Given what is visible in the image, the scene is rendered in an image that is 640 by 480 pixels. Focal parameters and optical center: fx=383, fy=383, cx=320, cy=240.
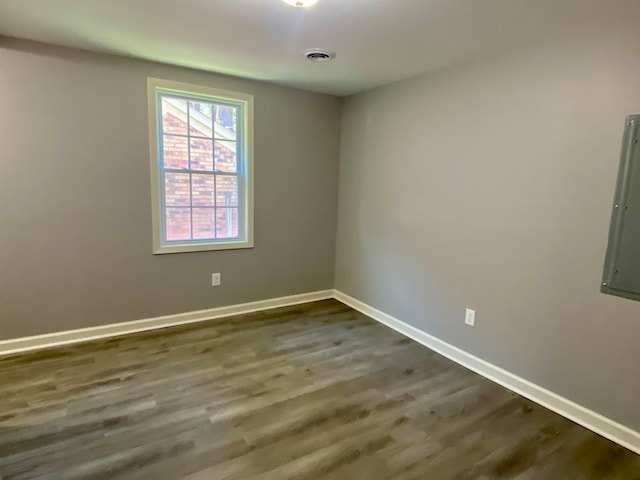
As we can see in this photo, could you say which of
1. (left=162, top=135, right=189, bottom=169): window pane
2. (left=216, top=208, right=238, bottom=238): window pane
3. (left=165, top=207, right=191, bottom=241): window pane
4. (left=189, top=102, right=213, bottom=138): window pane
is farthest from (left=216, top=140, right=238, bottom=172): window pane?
(left=165, top=207, right=191, bottom=241): window pane

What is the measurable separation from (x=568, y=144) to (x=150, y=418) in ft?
9.69

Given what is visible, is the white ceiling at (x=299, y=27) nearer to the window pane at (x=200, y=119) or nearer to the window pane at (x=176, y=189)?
the window pane at (x=200, y=119)

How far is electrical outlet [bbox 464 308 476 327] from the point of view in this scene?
9.66 ft

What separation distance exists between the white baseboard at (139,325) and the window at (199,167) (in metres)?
0.64

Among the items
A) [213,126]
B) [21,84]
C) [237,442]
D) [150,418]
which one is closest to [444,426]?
[237,442]

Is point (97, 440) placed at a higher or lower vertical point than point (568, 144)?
lower

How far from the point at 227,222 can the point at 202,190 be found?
40 centimetres

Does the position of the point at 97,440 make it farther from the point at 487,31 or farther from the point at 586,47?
the point at 586,47

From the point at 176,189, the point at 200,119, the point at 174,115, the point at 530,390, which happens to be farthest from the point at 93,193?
the point at 530,390

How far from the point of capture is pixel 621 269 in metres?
2.09

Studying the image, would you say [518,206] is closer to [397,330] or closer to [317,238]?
[397,330]

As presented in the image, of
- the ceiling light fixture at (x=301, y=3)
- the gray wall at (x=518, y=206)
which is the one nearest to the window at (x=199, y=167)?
the gray wall at (x=518, y=206)

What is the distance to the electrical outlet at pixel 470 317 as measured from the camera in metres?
2.94

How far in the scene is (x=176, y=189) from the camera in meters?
3.50
